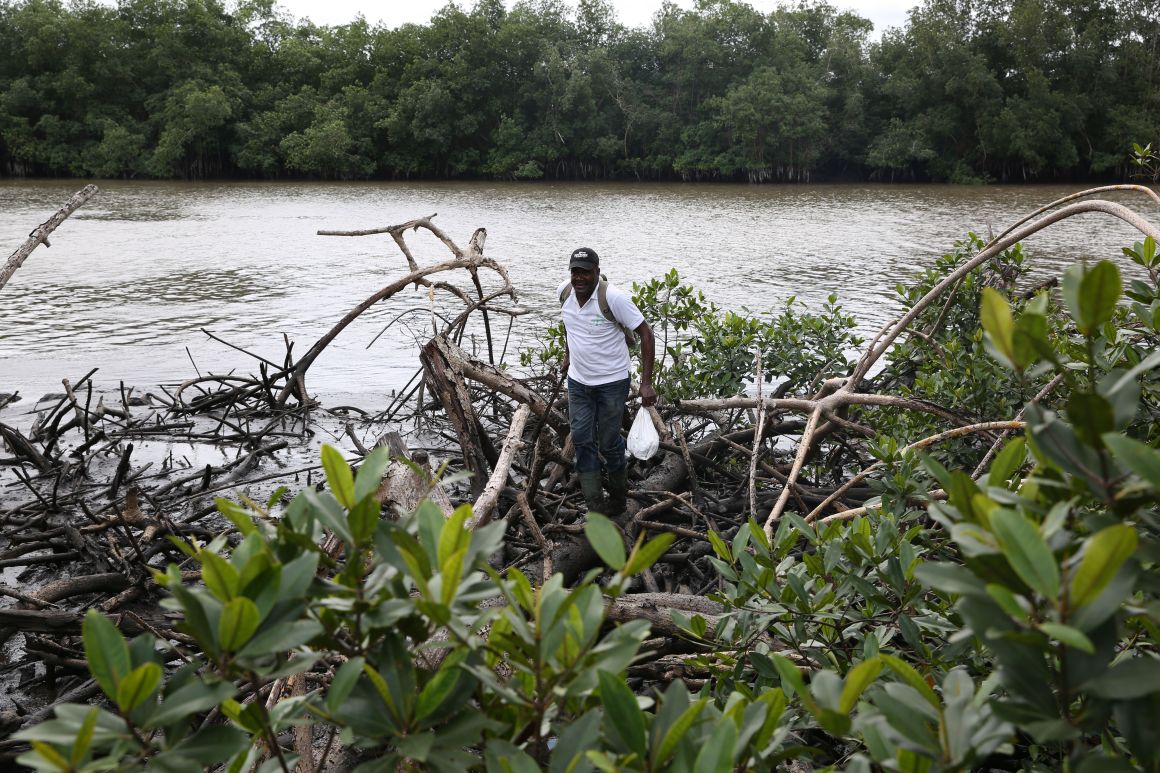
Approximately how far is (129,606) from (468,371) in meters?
1.92

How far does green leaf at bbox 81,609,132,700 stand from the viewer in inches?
37.6

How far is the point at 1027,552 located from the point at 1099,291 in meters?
0.32

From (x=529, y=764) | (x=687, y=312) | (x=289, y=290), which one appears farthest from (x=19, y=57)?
(x=529, y=764)

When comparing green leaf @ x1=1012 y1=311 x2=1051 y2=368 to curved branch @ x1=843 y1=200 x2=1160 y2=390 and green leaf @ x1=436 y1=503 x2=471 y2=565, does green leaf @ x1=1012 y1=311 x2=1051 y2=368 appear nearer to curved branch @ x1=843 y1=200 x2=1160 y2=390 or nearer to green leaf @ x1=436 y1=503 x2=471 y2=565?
green leaf @ x1=436 y1=503 x2=471 y2=565

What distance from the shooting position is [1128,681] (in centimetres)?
86

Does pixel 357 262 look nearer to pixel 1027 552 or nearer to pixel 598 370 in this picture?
pixel 598 370

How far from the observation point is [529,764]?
1028 mm

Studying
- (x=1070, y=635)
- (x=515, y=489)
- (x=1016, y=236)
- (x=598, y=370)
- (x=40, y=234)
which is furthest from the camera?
(x=598, y=370)

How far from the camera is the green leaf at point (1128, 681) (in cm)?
85

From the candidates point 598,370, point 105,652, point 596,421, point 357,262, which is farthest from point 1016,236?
point 357,262

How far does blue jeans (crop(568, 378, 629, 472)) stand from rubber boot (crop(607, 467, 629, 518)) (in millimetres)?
33

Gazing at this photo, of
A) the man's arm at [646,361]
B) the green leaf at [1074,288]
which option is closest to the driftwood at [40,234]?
the man's arm at [646,361]

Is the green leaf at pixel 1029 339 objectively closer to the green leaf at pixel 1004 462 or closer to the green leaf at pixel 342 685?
the green leaf at pixel 1004 462

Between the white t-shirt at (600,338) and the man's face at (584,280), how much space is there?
43 mm
